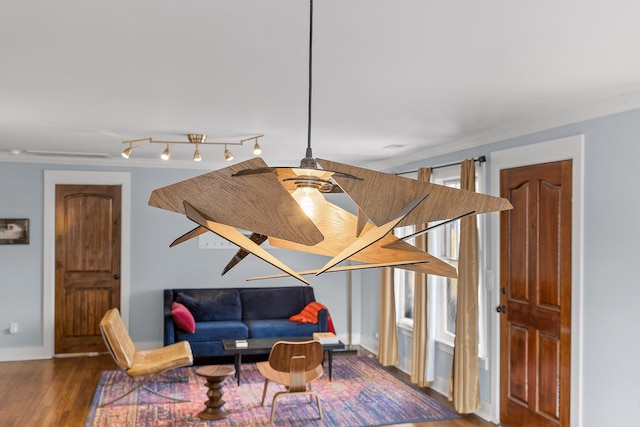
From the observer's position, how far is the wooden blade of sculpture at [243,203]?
3.58 ft

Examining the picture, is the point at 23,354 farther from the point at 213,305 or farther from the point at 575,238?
the point at 575,238

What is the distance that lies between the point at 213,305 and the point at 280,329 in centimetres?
96

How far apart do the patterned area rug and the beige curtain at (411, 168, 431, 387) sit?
182mm

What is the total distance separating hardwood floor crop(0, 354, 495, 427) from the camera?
4.96 meters

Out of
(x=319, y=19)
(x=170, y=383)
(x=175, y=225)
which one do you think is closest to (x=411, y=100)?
(x=319, y=19)

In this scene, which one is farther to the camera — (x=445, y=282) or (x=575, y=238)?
(x=445, y=282)

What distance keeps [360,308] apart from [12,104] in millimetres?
5467

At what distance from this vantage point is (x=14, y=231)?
7062 millimetres

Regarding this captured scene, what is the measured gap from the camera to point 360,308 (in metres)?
8.30

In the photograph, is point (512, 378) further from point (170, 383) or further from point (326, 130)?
point (170, 383)

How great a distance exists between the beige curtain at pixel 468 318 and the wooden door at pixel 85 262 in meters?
4.35

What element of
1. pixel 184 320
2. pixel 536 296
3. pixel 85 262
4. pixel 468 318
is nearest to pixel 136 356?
pixel 184 320

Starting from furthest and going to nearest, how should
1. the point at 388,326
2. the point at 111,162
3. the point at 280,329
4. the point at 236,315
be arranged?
the point at 236,315
the point at 111,162
the point at 280,329
the point at 388,326

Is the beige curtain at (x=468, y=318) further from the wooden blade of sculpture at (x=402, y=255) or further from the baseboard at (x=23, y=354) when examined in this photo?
the baseboard at (x=23, y=354)
